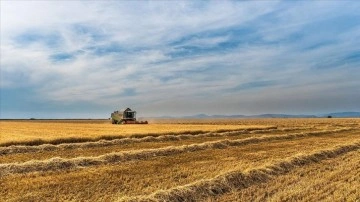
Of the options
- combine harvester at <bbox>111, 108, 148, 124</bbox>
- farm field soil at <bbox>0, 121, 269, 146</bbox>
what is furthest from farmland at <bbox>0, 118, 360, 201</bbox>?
combine harvester at <bbox>111, 108, 148, 124</bbox>

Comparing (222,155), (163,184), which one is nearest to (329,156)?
(222,155)

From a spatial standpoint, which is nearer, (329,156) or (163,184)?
(163,184)

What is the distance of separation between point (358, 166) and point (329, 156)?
293 centimetres

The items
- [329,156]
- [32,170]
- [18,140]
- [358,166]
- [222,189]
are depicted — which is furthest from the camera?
[18,140]

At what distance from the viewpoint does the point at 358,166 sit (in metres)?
14.2

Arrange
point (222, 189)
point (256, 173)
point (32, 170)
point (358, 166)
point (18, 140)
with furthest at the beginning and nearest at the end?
point (18, 140)
point (358, 166)
point (32, 170)
point (256, 173)
point (222, 189)

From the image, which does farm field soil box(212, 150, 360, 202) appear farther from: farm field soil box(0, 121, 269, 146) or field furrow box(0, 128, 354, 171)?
farm field soil box(0, 121, 269, 146)

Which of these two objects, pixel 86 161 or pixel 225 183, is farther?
pixel 86 161

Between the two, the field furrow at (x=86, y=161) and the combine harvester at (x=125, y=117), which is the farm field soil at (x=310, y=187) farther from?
the combine harvester at (x=125, y=117)

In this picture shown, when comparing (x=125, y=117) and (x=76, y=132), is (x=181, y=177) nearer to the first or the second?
(x=76, y=132)

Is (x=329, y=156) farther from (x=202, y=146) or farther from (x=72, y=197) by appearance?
(x=72, y=197)

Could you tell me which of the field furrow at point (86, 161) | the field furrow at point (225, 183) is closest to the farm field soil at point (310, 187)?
the field furrow at point (225, 183)

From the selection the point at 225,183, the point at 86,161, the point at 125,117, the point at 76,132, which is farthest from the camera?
the point at 125,117

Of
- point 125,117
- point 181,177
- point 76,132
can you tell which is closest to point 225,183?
point 181,177
